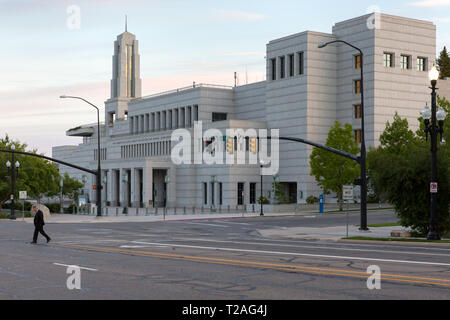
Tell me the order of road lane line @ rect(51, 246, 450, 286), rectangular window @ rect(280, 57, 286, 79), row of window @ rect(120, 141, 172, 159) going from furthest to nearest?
row of window @ rect(120, 141, 172, 159) → rectangular window @ rect(280, 57, 286, 79) → road lane line @ rect(51, 246, 450, 286)

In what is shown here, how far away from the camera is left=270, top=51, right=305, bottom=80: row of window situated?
78250 mm

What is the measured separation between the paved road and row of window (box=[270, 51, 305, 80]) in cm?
5595

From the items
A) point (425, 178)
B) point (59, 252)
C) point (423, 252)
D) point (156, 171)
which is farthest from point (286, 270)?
point (156, 171)

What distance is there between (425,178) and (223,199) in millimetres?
53754

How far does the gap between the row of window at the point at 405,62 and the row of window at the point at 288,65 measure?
9.94 metres

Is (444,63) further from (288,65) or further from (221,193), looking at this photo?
(221,193)

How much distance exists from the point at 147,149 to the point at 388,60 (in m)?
40.2

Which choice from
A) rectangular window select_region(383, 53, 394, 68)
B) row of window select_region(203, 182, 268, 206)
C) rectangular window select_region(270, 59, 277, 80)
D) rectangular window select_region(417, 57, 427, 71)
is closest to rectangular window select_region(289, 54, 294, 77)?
rectangular window select_region(270, 59, 277, 80)

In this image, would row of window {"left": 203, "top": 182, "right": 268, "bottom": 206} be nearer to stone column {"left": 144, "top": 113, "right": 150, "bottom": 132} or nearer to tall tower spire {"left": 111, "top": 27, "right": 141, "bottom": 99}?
stone column {"left": 144, "top": 113, "right": 150, "bottom": 132}

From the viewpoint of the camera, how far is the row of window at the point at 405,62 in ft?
249

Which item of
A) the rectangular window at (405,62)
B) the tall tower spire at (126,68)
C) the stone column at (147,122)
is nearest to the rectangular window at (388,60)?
the rectangular window at (405,62)

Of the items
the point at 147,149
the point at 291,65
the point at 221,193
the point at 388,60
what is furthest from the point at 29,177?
the point at 388,60

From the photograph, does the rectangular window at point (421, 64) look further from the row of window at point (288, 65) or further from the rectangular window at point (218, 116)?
the rectangular window at point (218, 116)

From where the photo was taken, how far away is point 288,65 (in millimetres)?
79875
